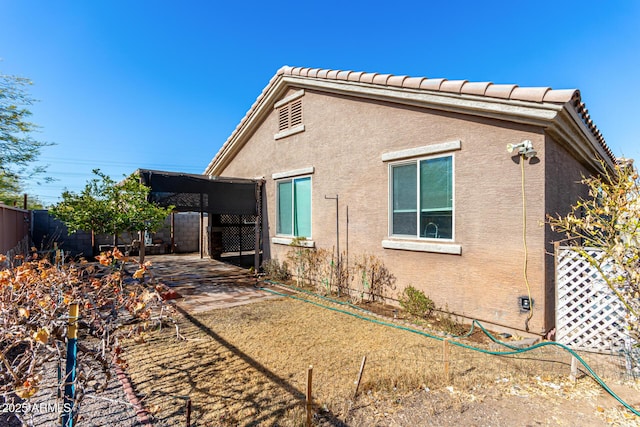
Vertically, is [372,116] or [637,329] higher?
[372,116]

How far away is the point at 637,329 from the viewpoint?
11.9 feet

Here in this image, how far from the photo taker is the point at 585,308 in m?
4.35

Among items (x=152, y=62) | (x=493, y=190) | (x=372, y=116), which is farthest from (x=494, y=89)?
(x=152, y=62)

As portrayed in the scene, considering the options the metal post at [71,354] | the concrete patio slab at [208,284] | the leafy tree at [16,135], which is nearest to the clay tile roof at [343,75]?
the concrete patio slab at [208,284]

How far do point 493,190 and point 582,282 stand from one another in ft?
5.98

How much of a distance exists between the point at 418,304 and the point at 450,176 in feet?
8.45

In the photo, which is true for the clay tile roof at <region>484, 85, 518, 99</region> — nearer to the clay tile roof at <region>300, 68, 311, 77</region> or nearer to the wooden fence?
the wooden fence

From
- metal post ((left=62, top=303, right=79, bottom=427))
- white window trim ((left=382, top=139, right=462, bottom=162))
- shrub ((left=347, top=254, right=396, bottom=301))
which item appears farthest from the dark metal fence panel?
metal post ((left=62, top=303, right=79, bottom=427))

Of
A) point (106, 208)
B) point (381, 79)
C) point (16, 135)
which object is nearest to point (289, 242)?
point (106, 208)

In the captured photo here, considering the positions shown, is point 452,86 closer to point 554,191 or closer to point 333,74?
point 554,191

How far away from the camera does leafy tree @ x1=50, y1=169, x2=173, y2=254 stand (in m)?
6.64

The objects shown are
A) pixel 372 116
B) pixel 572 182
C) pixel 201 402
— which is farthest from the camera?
pixel 372 116

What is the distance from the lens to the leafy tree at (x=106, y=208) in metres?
6.64

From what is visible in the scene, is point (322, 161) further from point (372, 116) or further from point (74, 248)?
point (74, 248)
